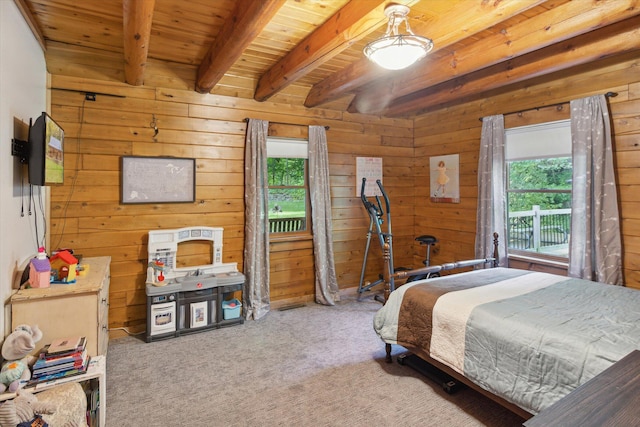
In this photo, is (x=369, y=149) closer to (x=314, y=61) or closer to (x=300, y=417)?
(x=314, y=61)

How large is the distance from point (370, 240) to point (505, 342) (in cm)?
294

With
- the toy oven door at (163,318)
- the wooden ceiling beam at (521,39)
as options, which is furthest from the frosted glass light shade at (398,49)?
the toy oven door at (163,318)

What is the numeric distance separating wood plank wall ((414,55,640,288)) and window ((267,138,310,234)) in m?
1.82

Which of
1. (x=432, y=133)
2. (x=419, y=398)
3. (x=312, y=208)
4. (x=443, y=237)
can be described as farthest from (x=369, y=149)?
(x=419, y=398)

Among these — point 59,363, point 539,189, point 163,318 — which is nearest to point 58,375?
point 59,363

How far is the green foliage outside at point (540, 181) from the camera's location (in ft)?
11.7

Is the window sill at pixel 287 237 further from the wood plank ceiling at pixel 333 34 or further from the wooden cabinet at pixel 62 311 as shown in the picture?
the wooden cabinet at pixel 62 311

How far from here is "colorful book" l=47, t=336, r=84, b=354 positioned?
1.94m

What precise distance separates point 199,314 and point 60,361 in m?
1.61

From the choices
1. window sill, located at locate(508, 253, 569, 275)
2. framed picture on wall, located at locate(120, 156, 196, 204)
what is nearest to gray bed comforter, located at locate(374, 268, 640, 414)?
window sill, located at locate(508, 253, 569, 275)

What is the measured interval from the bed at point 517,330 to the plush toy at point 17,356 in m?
2.22

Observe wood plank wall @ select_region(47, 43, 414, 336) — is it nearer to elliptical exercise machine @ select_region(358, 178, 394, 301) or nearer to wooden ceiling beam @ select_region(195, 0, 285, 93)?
elliptical exercise machine @ select_region(358, 178, 394, 301)

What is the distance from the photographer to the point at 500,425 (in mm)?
2076

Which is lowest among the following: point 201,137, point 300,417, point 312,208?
point 300,417
